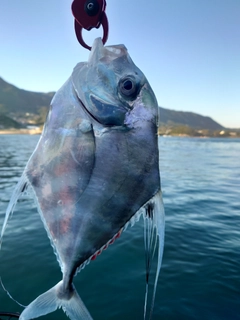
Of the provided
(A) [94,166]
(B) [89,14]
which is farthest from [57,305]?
(B) [89,14]

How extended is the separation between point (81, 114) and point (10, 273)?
618 centimetres

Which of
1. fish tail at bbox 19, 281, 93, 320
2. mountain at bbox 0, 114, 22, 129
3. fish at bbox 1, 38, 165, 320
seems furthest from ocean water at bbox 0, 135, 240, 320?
mountain at bbox 0, 114, 22, 129

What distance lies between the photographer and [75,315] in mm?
2057

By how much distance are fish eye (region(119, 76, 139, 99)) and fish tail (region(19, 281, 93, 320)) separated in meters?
→ 1.62

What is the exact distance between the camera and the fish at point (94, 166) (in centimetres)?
199

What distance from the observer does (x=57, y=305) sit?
207 centimetres

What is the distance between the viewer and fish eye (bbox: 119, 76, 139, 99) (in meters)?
2.01

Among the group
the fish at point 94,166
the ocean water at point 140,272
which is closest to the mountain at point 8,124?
the ocean water at point 140,272

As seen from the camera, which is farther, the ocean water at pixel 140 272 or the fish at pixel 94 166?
the ocean water at pixel 140 272

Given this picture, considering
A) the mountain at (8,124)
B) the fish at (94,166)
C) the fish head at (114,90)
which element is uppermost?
the fish head at (114,90)

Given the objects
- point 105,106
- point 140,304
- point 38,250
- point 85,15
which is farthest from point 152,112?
point 38,250

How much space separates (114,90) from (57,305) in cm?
175

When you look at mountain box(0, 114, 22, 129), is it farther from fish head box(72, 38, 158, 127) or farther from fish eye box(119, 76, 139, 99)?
fish eye box(119, 76, 139, 99)

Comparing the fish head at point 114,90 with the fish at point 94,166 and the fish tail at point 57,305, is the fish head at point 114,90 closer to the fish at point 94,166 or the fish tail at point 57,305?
the fish at point 94,166
